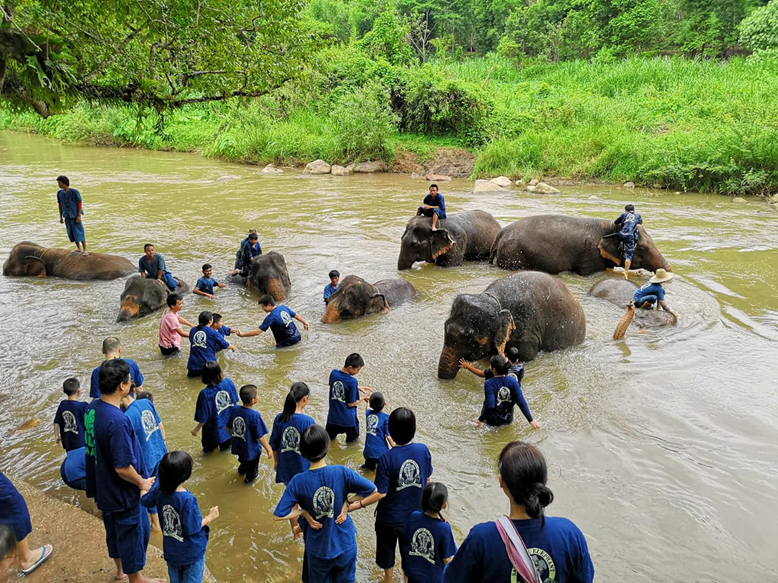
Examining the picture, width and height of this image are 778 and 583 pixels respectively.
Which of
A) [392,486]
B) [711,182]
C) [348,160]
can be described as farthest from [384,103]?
[392,486]

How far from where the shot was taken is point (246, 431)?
13.9ft

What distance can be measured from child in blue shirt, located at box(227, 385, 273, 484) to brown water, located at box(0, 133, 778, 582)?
316 millimetres

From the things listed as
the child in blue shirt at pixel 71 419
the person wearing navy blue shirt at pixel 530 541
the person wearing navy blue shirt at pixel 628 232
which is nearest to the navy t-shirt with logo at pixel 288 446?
the child in blue shirt at pixel 71 419

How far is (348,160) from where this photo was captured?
2345 centimetres

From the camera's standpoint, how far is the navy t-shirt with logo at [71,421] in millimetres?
4219

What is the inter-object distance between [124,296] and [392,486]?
6.41 meters

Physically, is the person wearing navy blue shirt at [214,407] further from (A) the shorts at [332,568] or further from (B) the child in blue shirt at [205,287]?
(B) the child in blue shirt at [205,287]

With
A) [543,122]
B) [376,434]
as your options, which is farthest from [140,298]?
[543,122]

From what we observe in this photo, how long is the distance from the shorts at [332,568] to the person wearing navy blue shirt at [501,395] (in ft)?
7.30

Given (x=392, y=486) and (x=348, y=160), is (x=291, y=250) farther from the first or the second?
(x=348, y=160)

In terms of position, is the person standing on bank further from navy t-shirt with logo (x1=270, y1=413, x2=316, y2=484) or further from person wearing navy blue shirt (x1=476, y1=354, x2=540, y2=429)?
person wearing navy blue shirt (x1=476, y1=354, x2=540, y2=429)

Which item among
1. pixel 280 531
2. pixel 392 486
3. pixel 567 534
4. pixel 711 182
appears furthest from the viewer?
pixel 711 182

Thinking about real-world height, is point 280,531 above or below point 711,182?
below

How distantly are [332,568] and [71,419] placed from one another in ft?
7.86
